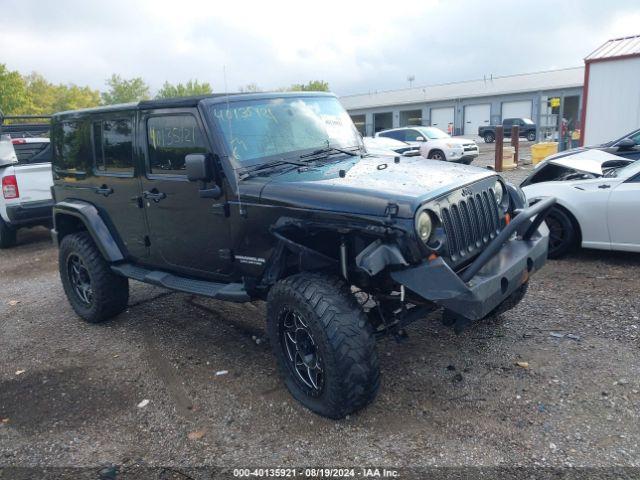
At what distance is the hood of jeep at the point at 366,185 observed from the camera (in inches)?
123

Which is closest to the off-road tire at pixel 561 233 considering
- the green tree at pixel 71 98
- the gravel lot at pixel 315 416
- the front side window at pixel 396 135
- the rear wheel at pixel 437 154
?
the gravel lot at pixel 315 416

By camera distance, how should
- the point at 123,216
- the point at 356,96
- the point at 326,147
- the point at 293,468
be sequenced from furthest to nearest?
the point at 356,96 → the point at 123,216 → the point at 326,147 → the point at 293,468

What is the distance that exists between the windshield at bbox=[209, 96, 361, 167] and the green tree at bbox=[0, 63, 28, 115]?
3234 cm

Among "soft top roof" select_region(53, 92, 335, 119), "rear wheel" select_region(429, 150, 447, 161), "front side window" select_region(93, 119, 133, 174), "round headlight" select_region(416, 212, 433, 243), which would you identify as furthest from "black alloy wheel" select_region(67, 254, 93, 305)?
"rear wheel" select_region(429, 150, 447, 161)

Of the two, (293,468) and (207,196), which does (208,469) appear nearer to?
(293,468)

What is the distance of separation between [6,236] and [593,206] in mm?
9219

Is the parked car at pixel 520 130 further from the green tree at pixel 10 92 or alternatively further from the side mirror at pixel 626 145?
the green tree at pixel 10 92

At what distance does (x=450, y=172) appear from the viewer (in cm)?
381

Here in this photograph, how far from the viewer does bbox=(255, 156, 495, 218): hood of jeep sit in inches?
123

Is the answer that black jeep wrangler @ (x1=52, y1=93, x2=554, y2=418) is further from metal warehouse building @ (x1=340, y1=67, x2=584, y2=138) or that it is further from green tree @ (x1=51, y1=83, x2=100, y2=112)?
green tree @ (x1=51, y1=83, x2=100, y2=112)

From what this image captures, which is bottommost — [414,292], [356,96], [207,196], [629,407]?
[629,407]

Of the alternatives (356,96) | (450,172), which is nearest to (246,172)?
(450,172)

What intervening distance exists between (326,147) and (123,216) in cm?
198

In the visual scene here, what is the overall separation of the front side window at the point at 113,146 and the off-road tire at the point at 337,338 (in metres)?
2.16
